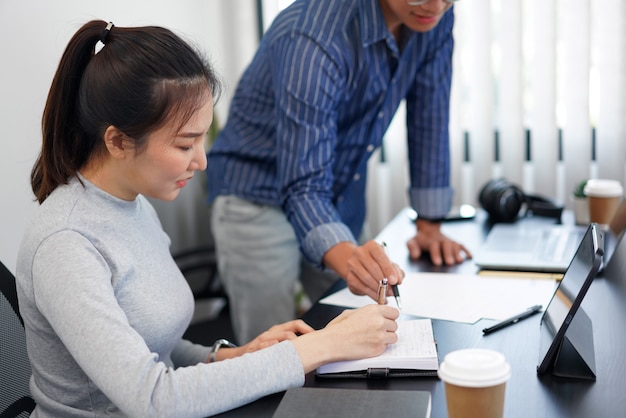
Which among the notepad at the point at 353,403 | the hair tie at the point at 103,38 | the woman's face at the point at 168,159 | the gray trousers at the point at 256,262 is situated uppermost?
the hair tie at the point at 103,38

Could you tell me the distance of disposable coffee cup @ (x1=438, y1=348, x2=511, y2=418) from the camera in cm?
93

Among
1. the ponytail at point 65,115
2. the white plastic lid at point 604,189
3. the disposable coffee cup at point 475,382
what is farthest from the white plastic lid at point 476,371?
the white plastic lid at point 604,189

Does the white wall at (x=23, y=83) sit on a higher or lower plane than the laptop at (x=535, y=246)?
higher

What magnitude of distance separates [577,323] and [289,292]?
3.40 ft

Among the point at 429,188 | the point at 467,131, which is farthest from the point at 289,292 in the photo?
the point at 467,131

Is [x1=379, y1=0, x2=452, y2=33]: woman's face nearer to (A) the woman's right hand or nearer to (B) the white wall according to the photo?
(B) the white wall

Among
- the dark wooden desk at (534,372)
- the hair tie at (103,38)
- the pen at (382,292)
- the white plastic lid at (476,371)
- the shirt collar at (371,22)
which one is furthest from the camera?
the shirt collar at (371,22)

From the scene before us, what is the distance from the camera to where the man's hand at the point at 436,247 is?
191 centimetres

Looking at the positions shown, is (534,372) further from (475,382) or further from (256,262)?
(256,262)

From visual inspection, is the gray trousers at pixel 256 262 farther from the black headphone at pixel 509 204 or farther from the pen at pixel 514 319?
the pen at pixel 514 319

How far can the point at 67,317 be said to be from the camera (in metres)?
1.10

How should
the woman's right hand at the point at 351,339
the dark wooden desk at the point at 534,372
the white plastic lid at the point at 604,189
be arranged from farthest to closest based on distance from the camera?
1. the white plastic lid at the point at 604,189
2. the woman's right hand at the point at 351,339
3. the dark wooden desk at the point at 534,372

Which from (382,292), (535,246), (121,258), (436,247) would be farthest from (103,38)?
(535,246)

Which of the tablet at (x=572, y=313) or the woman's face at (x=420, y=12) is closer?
the tablet at (x=572, y=313)
